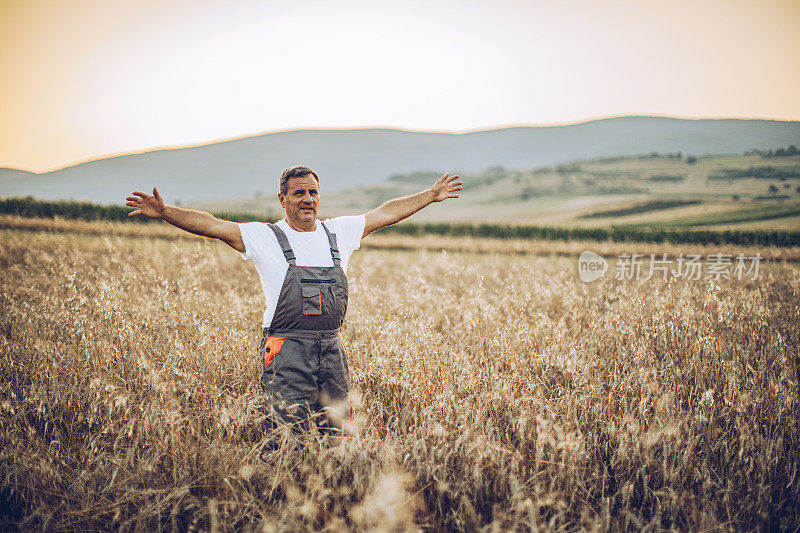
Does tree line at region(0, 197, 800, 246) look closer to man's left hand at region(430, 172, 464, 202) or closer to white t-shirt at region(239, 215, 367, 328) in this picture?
man's left hand at region(430, 172, 464, 202)

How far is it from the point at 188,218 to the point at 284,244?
716mm

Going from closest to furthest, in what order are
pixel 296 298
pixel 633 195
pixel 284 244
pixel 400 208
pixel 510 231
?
1. pixel 296 298
2. pixel 284 244
3. pixel 400 208
4. pixel 510 231
5. pixel 633 195

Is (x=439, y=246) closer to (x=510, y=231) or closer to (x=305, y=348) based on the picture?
(x=510, y=231)

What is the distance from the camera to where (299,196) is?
11.2 ft

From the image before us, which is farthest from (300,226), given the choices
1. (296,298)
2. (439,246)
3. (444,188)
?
(439,246)

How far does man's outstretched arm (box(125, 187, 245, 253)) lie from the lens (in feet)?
10.5

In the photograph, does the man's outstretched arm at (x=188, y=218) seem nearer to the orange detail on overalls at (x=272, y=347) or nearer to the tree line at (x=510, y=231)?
the orange detail on overalls at (x=272, y=347)

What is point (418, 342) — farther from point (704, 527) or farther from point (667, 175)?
point (667, 175)

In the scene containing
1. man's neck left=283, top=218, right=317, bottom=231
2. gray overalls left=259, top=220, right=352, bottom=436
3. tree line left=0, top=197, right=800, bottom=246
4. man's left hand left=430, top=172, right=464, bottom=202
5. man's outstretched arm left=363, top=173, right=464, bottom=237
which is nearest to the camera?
gray overalls left=259, top=220, right=352, bottom=436

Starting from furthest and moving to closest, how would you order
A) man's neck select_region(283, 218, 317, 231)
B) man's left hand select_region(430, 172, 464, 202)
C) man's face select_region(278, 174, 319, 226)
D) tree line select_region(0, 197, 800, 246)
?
tree line select_region(0, 197, 800, 246)
man's left hand select_region(430, 172, 464, 202)
man's neck select_region(283, 218, 317, 231)
man's face select_region(278, 174, 319, 226)

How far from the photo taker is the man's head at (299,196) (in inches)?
134

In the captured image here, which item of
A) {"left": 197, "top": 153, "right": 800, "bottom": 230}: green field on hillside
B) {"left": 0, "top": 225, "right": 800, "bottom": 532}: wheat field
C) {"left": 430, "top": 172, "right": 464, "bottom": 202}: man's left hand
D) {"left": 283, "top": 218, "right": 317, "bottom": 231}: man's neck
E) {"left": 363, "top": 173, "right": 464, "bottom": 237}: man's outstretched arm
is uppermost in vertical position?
{"left": 197, "top": 153, "right": 800, "bottom": 230}: green field on hillside

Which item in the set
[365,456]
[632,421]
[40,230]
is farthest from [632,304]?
[40,230]

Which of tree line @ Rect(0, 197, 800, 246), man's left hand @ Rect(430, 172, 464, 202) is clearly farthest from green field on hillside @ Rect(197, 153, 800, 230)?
man's left hand @ Rect(430, 172, 464, 202)
